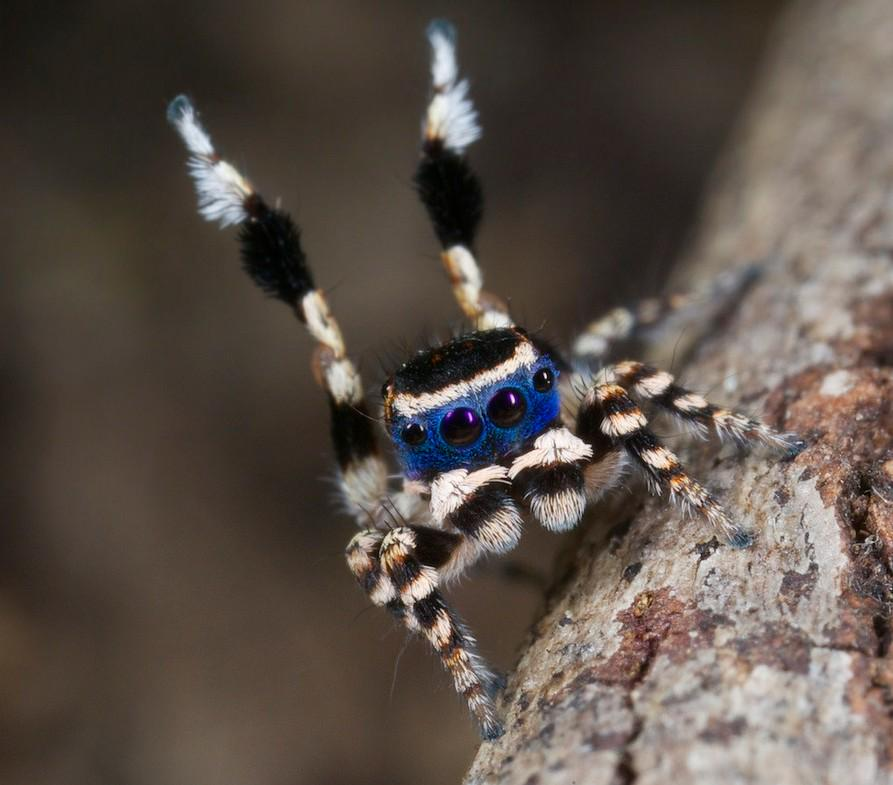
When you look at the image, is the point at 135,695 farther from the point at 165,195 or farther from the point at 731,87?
the point at 731,87

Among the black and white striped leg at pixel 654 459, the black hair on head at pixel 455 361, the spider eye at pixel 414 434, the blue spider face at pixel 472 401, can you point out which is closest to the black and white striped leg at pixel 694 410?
the black and white striped leg at pixel 654 459

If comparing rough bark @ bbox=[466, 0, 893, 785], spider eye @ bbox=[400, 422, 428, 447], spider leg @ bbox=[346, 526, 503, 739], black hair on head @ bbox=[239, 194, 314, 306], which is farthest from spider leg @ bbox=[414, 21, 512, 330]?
rough bark @ bbox=[466, 0, 893, 785]

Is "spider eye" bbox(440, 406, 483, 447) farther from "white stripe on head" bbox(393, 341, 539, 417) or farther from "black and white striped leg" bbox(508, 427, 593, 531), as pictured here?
"black and white striped leg" bbox(508, 427, 593, 531)

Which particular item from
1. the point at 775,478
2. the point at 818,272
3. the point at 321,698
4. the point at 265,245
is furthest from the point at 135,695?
the point at 818,272

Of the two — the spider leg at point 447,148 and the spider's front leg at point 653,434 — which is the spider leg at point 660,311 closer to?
the spider leg at point 447,148

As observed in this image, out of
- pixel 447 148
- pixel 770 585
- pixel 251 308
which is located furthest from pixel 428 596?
pixel 251 308

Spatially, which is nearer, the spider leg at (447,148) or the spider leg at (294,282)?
the spider leg at (294,282)
